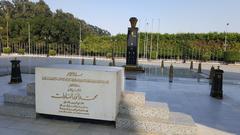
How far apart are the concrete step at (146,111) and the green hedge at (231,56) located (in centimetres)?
2238

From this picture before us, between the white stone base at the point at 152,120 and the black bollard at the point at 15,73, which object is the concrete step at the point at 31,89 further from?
the black bollard at the point at 15,73

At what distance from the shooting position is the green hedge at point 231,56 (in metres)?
24.3

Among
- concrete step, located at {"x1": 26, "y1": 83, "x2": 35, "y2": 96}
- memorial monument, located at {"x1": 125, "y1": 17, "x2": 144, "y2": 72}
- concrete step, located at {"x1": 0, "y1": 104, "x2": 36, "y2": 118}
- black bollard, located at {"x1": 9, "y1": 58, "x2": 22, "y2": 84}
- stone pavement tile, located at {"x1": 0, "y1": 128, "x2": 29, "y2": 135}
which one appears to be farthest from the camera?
memorial monument, located at {"x1": 125, "y1": 17, "x2": 144, "y2": 72}

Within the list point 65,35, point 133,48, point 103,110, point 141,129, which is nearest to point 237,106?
point 141,129

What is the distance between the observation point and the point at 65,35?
3148 cm

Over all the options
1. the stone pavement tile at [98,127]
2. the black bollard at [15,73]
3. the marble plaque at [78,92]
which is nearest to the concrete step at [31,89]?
the marble plaque at [78,92]

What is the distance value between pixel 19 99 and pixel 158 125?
2634 millimetres

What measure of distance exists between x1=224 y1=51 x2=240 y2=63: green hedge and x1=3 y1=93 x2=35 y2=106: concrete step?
23310mm

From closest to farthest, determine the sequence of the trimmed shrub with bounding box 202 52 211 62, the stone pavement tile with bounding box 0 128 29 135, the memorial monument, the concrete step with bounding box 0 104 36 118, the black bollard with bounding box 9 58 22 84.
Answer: the stone pavement tile with bounding box 0 128 29 135, the concrete step with bounding box 0 104 36 118, the black bollard with bounding box 9 58 22 84, the memorial monument, the trimmed shrub with bounding box 202 52 211 62

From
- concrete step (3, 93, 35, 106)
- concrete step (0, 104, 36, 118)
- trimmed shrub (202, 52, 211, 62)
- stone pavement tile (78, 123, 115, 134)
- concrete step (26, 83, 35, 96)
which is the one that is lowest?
stone pavement tile (78, 123, 115, 134)

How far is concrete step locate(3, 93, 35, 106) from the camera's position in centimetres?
470

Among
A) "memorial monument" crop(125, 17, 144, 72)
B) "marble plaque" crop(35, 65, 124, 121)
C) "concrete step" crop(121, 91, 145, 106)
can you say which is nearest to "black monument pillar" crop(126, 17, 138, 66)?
"memorial monument" crop(125, 17, 144, 72)

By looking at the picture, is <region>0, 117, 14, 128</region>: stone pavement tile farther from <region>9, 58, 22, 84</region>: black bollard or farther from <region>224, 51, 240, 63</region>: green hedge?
<region>224, 51, 240, 63</region>: green hedge

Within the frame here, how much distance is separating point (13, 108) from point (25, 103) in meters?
0.26
